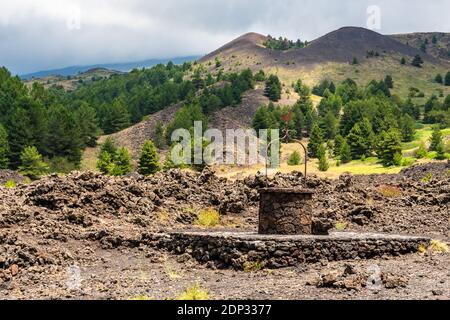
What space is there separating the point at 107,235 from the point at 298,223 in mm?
6563

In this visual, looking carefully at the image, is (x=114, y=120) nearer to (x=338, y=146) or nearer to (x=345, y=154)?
(x=338, y=146)

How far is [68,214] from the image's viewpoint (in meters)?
23.5

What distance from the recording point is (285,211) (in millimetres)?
19375

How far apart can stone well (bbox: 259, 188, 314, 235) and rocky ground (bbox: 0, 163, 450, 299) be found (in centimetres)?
199

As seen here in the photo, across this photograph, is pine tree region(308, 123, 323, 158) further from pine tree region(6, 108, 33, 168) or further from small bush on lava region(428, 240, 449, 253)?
small bush on lava region(428, 240, 449, 253)

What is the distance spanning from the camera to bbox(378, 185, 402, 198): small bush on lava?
3075cm

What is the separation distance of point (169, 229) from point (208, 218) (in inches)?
101

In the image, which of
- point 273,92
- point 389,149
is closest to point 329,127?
point 389,149

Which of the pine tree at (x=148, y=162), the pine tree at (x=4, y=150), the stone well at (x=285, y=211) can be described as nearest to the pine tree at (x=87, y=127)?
the pine tree at (x=4, y=150)

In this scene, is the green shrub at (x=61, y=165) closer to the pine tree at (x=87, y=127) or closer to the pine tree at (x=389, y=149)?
the pine tree at (x=87, y=127)

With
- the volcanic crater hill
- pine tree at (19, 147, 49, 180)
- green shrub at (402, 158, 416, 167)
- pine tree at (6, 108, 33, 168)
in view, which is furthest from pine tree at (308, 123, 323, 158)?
pine tree at (6, 108, 33, 168)

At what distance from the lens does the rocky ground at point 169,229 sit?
15.3m

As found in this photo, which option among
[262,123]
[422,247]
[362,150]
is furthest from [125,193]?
[262,123]
